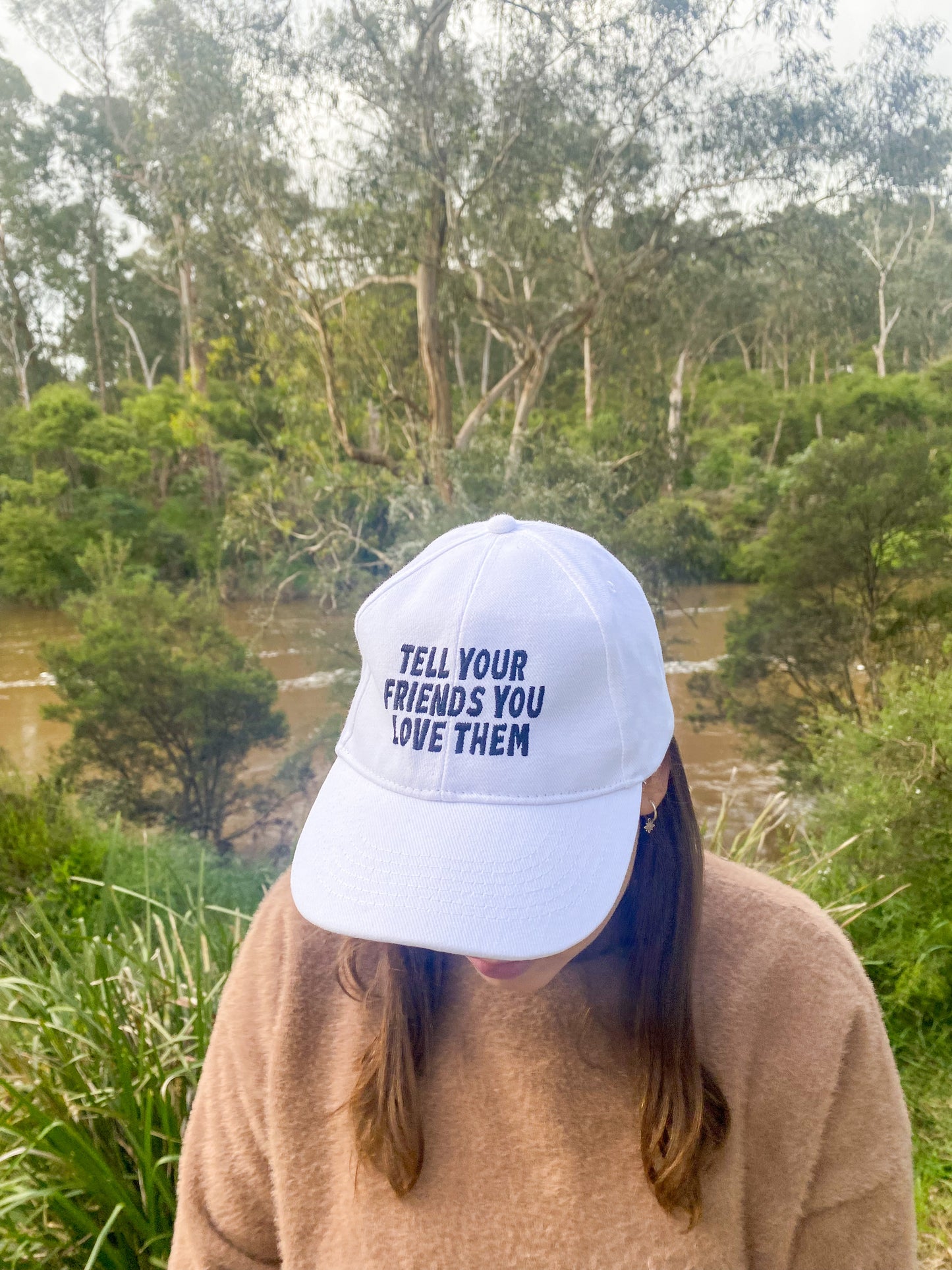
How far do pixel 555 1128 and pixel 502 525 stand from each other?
1.26 feet

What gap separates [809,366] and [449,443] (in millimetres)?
2353

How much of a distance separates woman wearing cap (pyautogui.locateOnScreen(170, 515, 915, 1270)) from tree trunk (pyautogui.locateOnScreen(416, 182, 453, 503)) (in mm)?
4340

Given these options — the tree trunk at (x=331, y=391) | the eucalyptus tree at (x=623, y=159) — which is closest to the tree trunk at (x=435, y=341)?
the eucalyptus tree at (x=623, y=159)

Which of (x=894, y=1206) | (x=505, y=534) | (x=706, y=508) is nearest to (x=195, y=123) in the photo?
(x=706, y=508)

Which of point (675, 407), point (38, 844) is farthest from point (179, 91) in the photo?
point (38, 844)

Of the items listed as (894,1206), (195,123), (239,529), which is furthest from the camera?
(239,529)

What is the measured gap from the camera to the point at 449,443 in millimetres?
5113

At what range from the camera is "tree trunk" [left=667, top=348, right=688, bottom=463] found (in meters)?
5.09

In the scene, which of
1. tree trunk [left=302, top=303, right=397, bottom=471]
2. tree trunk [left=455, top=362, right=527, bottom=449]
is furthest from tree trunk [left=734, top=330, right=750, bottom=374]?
tree trunk [left=302, top=303, right=397, bottom=471]

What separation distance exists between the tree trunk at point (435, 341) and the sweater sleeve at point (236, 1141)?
432cm

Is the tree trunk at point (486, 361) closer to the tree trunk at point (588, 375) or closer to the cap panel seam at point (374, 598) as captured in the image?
the tree trunk at point (588, 375)

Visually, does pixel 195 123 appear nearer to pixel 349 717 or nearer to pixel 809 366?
pixel 809 366

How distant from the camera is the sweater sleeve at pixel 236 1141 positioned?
53 cm

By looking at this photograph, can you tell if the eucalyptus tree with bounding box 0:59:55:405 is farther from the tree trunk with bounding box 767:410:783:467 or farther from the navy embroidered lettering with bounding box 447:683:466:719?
the navy embroidered lettering with bounding box 447:683:466:719
